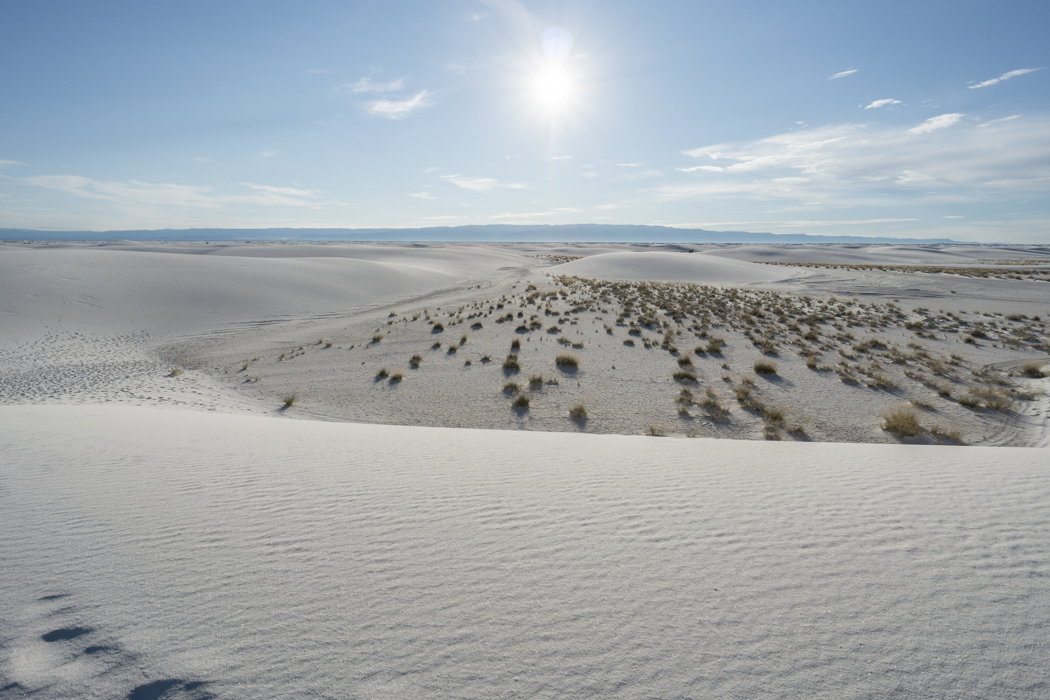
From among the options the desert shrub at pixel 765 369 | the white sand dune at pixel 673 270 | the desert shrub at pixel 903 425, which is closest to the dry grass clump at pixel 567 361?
the desert shrub at pixel 765 369

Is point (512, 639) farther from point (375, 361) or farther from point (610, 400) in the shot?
point (375, 361)

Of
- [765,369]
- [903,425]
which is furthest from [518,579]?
[765,369]

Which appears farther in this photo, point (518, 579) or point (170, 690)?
point (518, 579)

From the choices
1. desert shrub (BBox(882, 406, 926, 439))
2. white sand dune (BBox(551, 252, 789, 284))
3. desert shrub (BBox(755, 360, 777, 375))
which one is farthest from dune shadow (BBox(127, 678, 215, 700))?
white sand dune (BBox(551, 252, 789, 284))

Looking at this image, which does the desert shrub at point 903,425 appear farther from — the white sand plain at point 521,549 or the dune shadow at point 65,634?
the dune shadow at point 65,634

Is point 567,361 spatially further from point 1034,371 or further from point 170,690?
point 1034,371


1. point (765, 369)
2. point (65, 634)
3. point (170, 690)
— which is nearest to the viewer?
point (170, 690)

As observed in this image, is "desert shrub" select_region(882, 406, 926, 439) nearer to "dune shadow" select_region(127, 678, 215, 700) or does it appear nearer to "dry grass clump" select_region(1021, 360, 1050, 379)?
"dry grass clump" select_region(1021, 360, 1050, 379)
